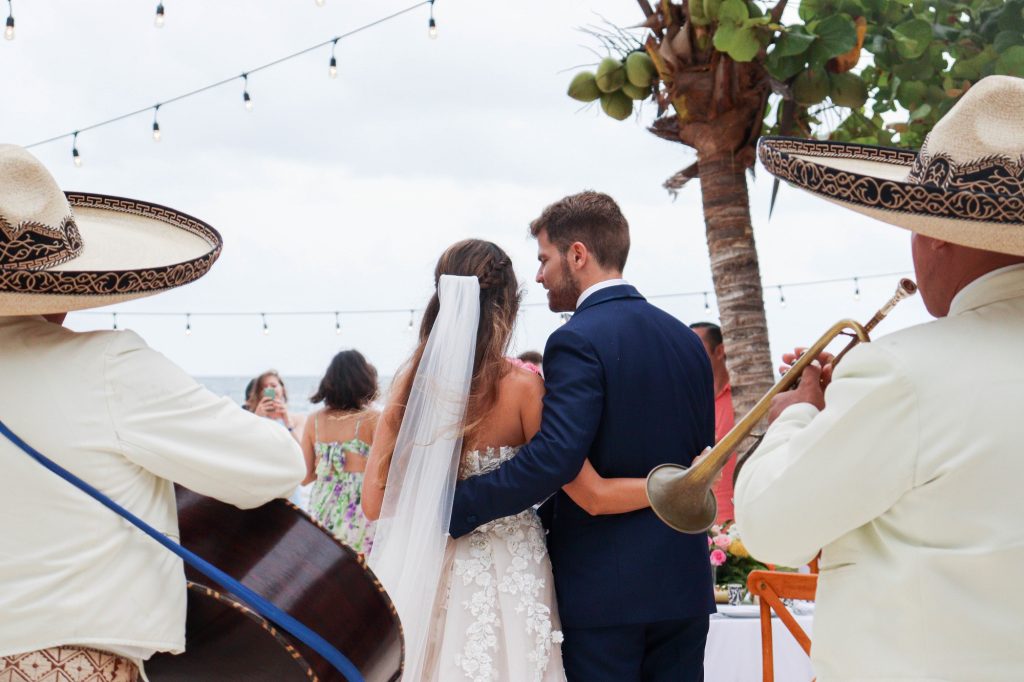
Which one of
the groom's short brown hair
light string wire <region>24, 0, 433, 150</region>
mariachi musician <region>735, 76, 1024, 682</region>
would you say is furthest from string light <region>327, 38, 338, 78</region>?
mariachi musician <region>735, 76, 1024, 682</region>

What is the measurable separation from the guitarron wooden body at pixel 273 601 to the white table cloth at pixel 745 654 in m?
1.74

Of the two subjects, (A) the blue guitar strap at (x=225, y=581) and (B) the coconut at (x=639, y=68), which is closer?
(A) the blue guitar strap at (x=225, y=581)

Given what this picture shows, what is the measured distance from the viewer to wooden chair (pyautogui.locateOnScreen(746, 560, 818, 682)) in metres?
3.33

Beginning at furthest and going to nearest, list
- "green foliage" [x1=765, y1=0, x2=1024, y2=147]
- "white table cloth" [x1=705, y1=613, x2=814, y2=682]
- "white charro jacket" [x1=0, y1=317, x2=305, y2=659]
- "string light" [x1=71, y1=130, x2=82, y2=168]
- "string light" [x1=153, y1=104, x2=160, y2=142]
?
"string light" [x1=71, y1=130, x2=82, y2=168] → "string light" [x1=153, y1=104, x2=160, y2=142] → "green foliage" [x1=765, y1=0, x2=1024, y2=147] → "white table cloth" [x1=705, y1=613, x2=814, y2=682] → "white charro jacket" [x1=0, y1=317, x2=305, y2=659]

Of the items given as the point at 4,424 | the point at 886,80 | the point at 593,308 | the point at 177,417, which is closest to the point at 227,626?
the point at 177,417

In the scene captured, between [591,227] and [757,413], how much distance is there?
1394 mm

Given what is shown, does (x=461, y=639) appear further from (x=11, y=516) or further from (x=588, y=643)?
(x=11, y=516)

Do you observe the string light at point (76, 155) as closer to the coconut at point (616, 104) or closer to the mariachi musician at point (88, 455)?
the coconut at point (616, 104)

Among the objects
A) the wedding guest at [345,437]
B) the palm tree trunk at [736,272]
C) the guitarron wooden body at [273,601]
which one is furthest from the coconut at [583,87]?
the guitarron wooden body at [273,601]

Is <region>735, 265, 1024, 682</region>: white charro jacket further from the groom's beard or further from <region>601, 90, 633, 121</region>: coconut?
<region>601, 90, 633, 121</region>: coconut

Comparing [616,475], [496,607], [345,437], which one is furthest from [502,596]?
[345,437]

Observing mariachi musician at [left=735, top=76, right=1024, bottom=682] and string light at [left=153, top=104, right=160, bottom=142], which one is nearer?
mariachi musician at [left=735, top=76, right=1024, bottom=682]

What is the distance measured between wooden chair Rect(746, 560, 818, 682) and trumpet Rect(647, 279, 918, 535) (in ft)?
3.68

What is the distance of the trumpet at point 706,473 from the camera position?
7.18 feet
